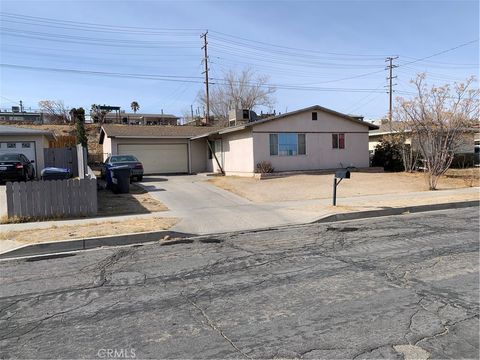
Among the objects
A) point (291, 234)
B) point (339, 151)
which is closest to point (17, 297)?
point (291, 234)

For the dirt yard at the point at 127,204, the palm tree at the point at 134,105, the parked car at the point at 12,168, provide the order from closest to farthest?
the dirt yard at the point at 127,204 → the parked car at the point at 12,168 → the palm tree at the point at 134,105

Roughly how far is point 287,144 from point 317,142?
2.06 m

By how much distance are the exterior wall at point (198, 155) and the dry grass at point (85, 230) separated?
20443mm

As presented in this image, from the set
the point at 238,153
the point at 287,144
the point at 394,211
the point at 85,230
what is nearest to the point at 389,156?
the point at 287,144

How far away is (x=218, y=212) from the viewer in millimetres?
12641

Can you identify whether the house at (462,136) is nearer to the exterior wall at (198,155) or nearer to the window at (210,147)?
the window at (210,147)

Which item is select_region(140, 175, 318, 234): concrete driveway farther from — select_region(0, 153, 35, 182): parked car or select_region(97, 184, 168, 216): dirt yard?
select_region(0, 153, 35, 182): parked car

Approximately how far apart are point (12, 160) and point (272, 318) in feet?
62.5

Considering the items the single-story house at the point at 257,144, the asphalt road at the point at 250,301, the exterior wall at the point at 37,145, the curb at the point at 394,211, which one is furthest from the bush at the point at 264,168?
the asphalt road at the point at 250,301

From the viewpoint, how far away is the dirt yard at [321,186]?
16.8 m

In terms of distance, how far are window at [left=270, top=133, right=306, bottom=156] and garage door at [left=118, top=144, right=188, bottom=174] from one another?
881 centimetres

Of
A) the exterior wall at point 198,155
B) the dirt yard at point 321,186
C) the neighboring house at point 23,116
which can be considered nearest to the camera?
the dirt yard at point 321,186

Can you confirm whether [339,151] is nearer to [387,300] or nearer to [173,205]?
[173,205]

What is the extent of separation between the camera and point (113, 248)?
27.3 feet
